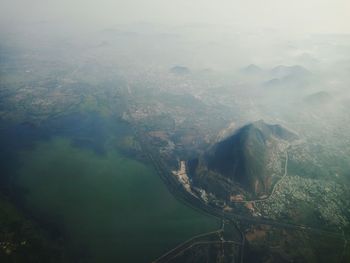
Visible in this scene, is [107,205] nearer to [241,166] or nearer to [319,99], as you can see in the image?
[241,166]

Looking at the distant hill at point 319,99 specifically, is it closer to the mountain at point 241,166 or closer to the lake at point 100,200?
the mountain at point 241,166

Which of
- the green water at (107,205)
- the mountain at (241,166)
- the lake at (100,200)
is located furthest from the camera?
the mountain at (241,166)

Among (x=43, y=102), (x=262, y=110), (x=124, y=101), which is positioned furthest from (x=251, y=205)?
(x=43, y=102)

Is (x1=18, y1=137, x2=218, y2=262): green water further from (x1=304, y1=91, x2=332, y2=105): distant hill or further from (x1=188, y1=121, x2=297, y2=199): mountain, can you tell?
(x1=304, y1=91, x2=332, y2=105): distant hill

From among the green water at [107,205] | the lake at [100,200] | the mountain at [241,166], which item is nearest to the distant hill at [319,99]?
the mountain at [241,166]

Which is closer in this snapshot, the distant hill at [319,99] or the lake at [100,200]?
the lake at [100,200]

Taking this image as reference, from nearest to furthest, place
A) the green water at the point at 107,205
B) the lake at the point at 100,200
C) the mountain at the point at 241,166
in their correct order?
1. the green water at the point at 107,205
2. the lake at the point at 100,200
3. the mountain at the point at 241,166

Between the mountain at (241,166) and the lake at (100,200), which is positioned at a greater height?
the mountain at (241,166)
